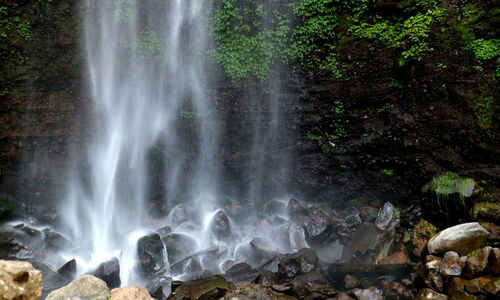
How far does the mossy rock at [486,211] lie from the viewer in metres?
7.60

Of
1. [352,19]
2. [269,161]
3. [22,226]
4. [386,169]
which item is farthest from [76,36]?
[386,169]

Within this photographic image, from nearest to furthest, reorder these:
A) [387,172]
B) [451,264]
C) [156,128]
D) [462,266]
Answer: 1. [462,266]
2. [451,264]
3. [387,172]
4. [156,128]

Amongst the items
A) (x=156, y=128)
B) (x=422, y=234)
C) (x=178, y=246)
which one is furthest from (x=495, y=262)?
(x=156, y=128)

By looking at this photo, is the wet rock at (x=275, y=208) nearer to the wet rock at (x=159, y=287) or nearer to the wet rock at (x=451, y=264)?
the wet rock at (x=159, y=287)

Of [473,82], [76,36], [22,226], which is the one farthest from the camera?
[76,36]

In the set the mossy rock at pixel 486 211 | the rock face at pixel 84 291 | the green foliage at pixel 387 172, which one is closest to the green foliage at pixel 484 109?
the mossy rock at pixel 486 211

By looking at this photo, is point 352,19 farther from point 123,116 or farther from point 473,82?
point 123,116

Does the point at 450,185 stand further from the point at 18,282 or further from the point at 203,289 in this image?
the point at 18,282

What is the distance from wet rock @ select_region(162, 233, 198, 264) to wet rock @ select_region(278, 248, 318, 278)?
301 centimetres

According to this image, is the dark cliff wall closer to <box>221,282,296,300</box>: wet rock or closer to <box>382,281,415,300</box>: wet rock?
<box>382,281,415,300</box>: wet rock

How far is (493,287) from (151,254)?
7.44 metres

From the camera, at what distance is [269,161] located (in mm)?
12039

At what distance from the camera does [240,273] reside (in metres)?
8.04

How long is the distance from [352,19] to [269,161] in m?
5.50
